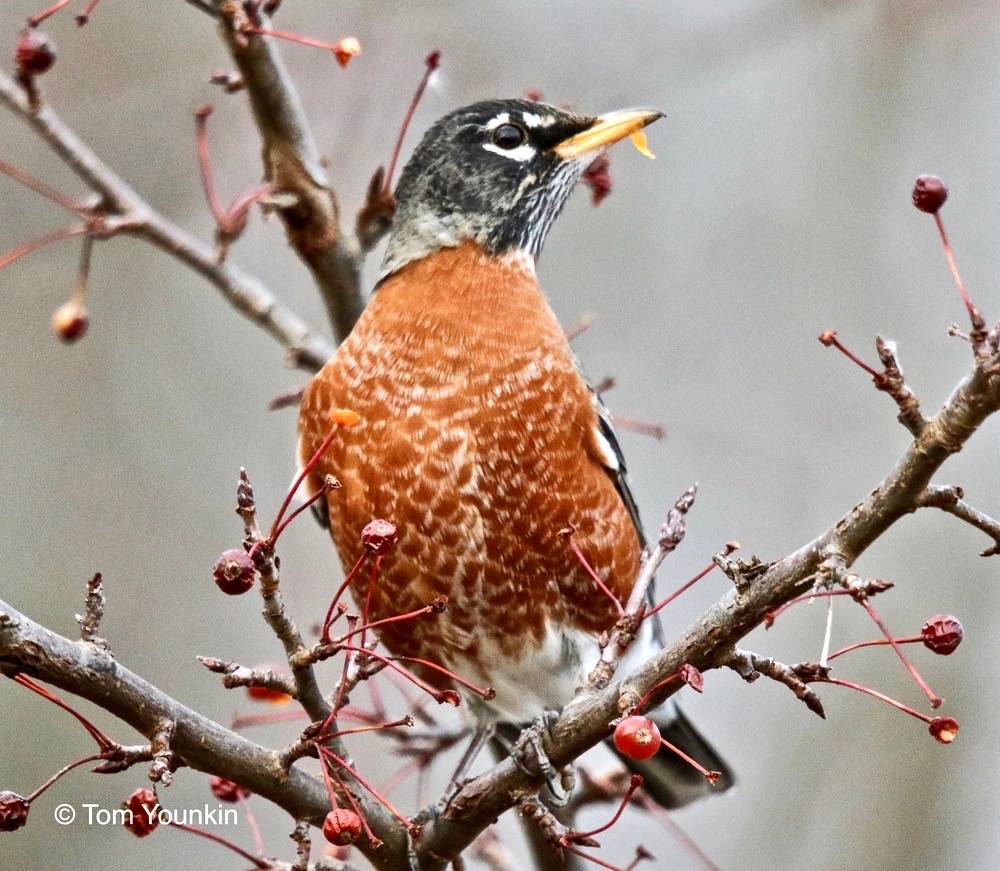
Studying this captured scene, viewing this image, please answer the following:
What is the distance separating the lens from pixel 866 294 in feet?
27.0

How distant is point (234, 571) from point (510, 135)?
278cm

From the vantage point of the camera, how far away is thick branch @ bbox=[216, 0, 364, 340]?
3.93 metres

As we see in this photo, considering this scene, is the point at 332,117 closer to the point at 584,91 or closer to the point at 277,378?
the point at 584,91

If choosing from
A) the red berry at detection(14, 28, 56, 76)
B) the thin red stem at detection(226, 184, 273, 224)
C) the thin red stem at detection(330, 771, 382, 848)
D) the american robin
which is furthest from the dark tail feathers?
the red berry at detection(14, 28, 56, 76)

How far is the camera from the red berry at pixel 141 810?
2.53m

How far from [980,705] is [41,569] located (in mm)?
5061

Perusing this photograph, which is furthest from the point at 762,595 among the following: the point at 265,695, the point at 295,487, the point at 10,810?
the point at 265,695

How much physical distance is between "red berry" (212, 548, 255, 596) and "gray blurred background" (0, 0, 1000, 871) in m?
3.29

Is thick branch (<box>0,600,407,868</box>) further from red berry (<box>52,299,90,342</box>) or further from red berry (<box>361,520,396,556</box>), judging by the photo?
red berry (<box>52,299,90,342</box>)

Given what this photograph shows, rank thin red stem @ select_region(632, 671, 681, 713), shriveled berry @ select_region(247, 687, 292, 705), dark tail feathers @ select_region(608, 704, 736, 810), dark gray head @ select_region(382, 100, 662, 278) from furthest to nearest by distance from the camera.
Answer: dark gray head @ select_region(382, 100, 662, 278)
dark tail feathers @ select_region(608, 704, 736, 810)
shriveled berry @ select_region(247, 687, 292, 705)
thin red stem @ select_region(632, 671, 681, 713)

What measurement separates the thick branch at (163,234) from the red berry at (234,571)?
6.31ft

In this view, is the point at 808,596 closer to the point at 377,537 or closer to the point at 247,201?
the point at 377,537

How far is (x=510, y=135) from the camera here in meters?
4.75

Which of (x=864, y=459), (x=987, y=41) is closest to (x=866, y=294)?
(x=864, y=459)
